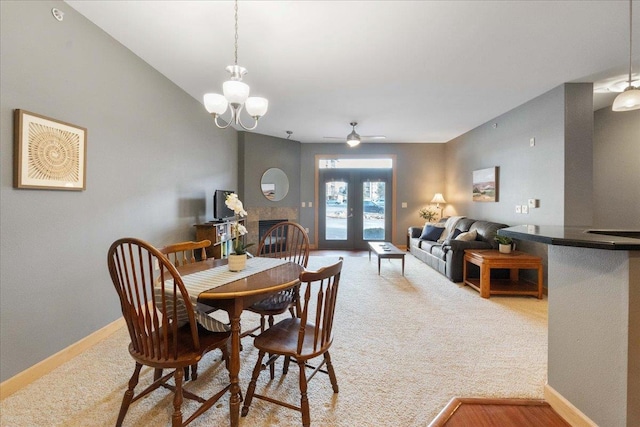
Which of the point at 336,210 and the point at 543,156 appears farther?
the point at 336,210

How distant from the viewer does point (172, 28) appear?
245 centimetres

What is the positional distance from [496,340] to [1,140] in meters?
4.05

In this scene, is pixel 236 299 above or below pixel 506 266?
above

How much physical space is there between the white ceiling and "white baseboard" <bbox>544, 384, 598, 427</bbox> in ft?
8.90

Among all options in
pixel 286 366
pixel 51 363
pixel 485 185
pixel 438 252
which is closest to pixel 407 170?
pixel 485 185

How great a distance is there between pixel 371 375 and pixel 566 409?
1.12 m

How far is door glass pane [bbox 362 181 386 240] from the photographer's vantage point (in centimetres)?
730

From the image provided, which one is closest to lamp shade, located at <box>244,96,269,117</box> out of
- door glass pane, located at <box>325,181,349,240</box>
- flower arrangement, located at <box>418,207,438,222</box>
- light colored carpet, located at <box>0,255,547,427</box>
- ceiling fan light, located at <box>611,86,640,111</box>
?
light colored carpet, located at <box>0,255,547,427</box>

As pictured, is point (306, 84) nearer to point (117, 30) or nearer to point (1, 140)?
point (117, 30)

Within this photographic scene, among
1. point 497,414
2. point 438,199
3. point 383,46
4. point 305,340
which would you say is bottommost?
point 497,414

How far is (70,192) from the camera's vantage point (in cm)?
227

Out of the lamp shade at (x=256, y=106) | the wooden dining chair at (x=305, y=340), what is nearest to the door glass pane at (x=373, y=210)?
the lamp shade at (x=256, y=106)

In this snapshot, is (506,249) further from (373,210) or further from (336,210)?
(336,210)

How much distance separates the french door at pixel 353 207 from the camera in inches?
287
